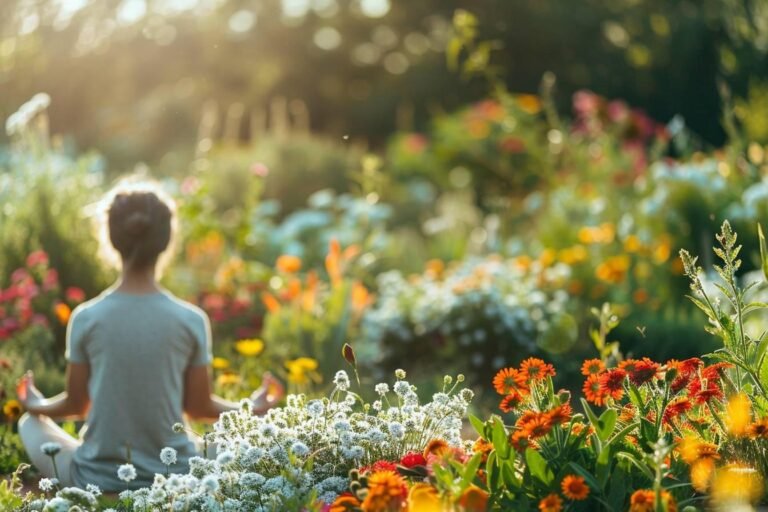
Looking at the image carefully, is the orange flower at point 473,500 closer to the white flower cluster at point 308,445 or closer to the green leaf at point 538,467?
the green leaf at point 538,467

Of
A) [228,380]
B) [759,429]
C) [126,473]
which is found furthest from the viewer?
[228,380]

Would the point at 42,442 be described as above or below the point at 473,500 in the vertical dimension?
below

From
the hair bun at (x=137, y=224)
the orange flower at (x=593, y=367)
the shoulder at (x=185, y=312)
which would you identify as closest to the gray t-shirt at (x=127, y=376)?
the shoulder at (x=185, y=312)

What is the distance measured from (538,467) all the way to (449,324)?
364 cm

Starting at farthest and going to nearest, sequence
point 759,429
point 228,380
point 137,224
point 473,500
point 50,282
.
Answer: point 50,282
point 228,380
point 137,224
point 759,429
point 473,500

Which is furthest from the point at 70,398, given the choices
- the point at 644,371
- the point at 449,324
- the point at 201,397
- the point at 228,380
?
the point at 449,324

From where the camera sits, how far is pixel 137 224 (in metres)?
3.54

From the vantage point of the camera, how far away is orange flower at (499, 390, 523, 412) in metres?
2.66

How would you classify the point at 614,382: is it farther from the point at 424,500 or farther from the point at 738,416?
the point at 424,500

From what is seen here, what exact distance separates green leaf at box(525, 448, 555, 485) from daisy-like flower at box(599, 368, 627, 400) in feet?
0.97

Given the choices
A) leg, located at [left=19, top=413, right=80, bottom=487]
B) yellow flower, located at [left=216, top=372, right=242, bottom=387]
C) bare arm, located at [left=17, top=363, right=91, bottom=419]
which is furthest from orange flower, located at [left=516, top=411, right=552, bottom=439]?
yellow flower, located at [left=216, top=372, right=242, bottom=387]

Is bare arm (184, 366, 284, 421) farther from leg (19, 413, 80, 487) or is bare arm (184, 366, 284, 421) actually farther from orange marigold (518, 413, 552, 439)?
orange marigold (518, 413, 552, 439)

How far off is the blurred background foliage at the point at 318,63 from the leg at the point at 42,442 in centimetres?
899

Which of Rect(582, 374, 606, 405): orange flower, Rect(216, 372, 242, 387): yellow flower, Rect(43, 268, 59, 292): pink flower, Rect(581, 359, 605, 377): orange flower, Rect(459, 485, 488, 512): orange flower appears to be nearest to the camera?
Rect(459, 485, 488, 512): orange flower
